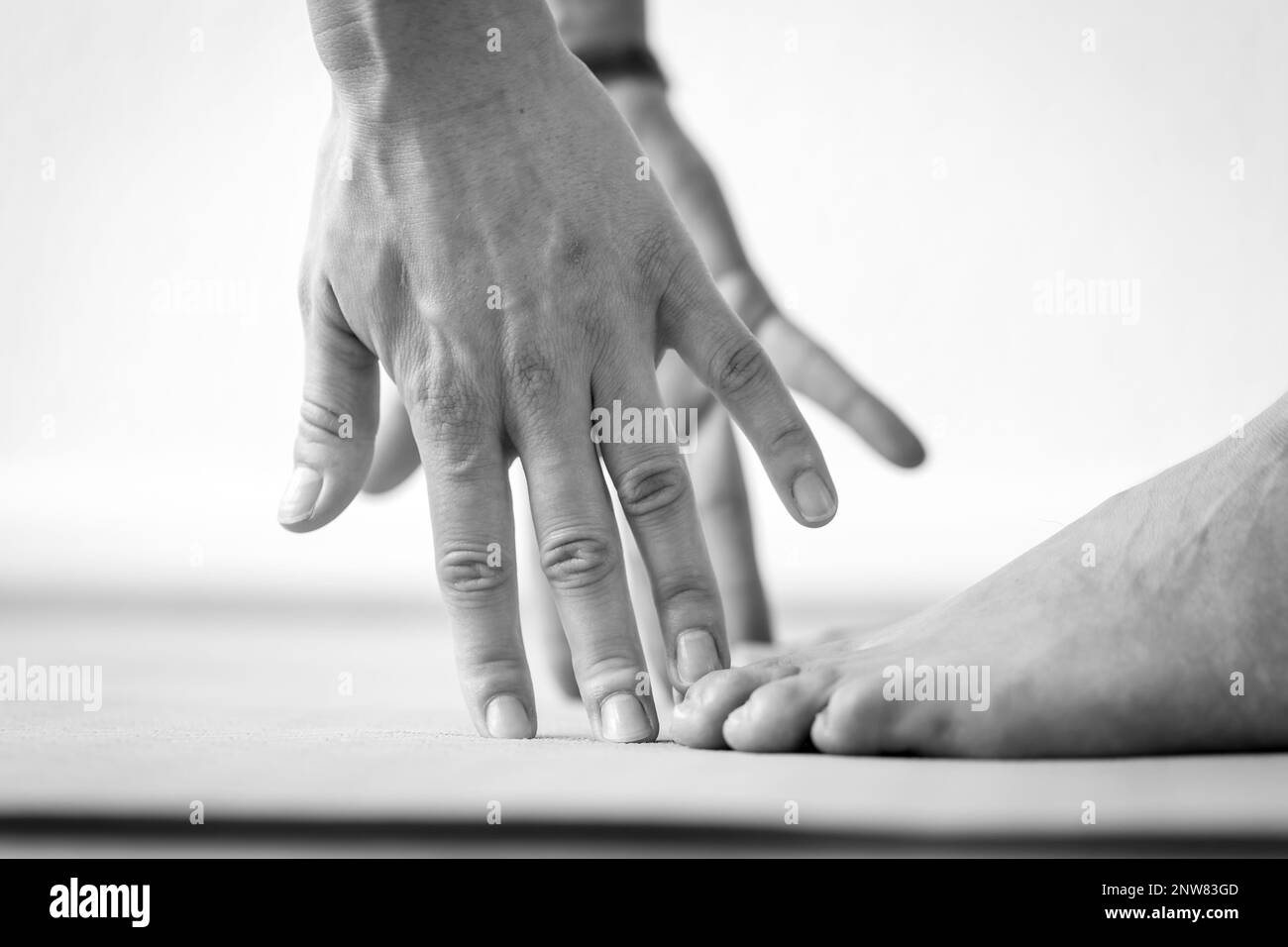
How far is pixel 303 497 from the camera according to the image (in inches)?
37.9

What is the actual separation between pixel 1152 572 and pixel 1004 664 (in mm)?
121

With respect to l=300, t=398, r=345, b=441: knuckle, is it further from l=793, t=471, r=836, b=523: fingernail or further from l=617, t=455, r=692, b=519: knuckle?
l=793, t=471, r=836, b=523: fingernail

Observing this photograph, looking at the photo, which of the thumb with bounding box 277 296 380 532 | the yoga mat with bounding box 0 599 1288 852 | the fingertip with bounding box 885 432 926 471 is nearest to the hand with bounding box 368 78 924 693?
the fingertip with bounding box 885 432 926 471

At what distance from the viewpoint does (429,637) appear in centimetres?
220

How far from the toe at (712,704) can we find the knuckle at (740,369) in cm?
22

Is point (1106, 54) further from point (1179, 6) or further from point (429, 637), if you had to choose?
point (429, 637)

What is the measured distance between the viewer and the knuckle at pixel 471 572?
2.90 feet

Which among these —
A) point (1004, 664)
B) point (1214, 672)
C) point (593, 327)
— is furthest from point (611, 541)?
point (1214, 672)

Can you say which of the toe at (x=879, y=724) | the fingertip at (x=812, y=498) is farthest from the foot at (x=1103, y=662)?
the fingertip at (x=812, y=498)

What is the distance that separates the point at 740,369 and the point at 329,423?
1.04ft

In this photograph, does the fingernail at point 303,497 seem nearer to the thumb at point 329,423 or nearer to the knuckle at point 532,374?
the thumb at point 329,423

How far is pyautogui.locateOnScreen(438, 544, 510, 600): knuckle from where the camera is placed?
88cm
